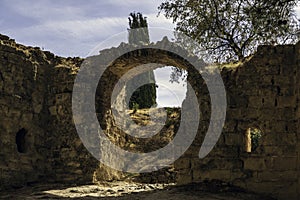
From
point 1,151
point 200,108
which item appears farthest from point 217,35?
point 1,151

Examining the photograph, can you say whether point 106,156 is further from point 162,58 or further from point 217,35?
point 217,35

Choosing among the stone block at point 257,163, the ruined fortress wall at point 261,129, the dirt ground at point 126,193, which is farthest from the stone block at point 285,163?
the dirt ground at point 126,193

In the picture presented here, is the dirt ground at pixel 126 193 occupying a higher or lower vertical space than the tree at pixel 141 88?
lower

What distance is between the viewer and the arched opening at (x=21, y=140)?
11516mm

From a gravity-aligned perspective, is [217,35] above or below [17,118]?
above

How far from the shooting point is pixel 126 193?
10.4 m

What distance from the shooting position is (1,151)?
10609mm

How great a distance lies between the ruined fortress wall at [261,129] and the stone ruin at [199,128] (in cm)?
2

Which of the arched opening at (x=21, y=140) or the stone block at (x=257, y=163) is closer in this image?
the stone block at (x=257, y=163)

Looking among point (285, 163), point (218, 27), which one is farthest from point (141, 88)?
point (285, 163)


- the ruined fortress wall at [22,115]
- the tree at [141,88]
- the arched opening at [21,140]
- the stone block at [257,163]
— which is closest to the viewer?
the stone block at [257,163]

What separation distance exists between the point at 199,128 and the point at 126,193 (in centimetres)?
218

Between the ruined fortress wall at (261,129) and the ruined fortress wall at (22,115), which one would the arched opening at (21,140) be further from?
the ruined fortress wall at (261,129)

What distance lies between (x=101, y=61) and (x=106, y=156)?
8.27ft
